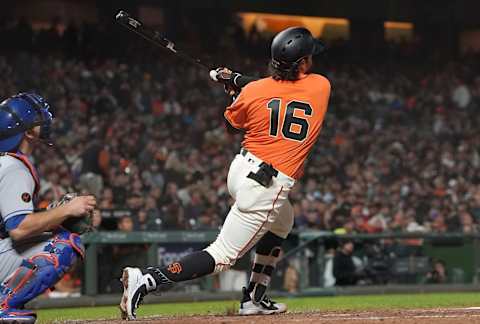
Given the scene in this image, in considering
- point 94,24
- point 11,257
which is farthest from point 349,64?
point 11,257

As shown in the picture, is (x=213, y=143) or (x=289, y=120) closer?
(x=289, y=120)

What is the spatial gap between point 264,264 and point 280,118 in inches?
43.9

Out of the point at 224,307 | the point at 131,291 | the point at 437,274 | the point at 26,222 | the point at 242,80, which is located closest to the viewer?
the point at 26,222

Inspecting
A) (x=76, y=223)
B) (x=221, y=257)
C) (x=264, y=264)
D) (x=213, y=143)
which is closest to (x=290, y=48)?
(x=221, y=257)

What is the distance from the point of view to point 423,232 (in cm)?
1328

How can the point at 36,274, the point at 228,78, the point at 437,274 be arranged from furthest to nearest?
1. the point at 437,274
2. the point at 228,78
3. the point at 36,274

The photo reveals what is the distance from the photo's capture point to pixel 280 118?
244 inches

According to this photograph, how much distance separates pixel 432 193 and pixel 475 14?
757 cm

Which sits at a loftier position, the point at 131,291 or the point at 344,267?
the point at 344,267

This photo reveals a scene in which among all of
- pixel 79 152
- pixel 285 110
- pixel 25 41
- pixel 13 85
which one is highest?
pixel 25 41

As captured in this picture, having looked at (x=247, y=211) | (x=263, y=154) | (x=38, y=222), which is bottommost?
(x=38, y=222)

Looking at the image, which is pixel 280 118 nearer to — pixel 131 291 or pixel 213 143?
pixel 131 291

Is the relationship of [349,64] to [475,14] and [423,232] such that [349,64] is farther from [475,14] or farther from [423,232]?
[423,232]

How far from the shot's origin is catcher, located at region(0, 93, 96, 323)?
493cm
